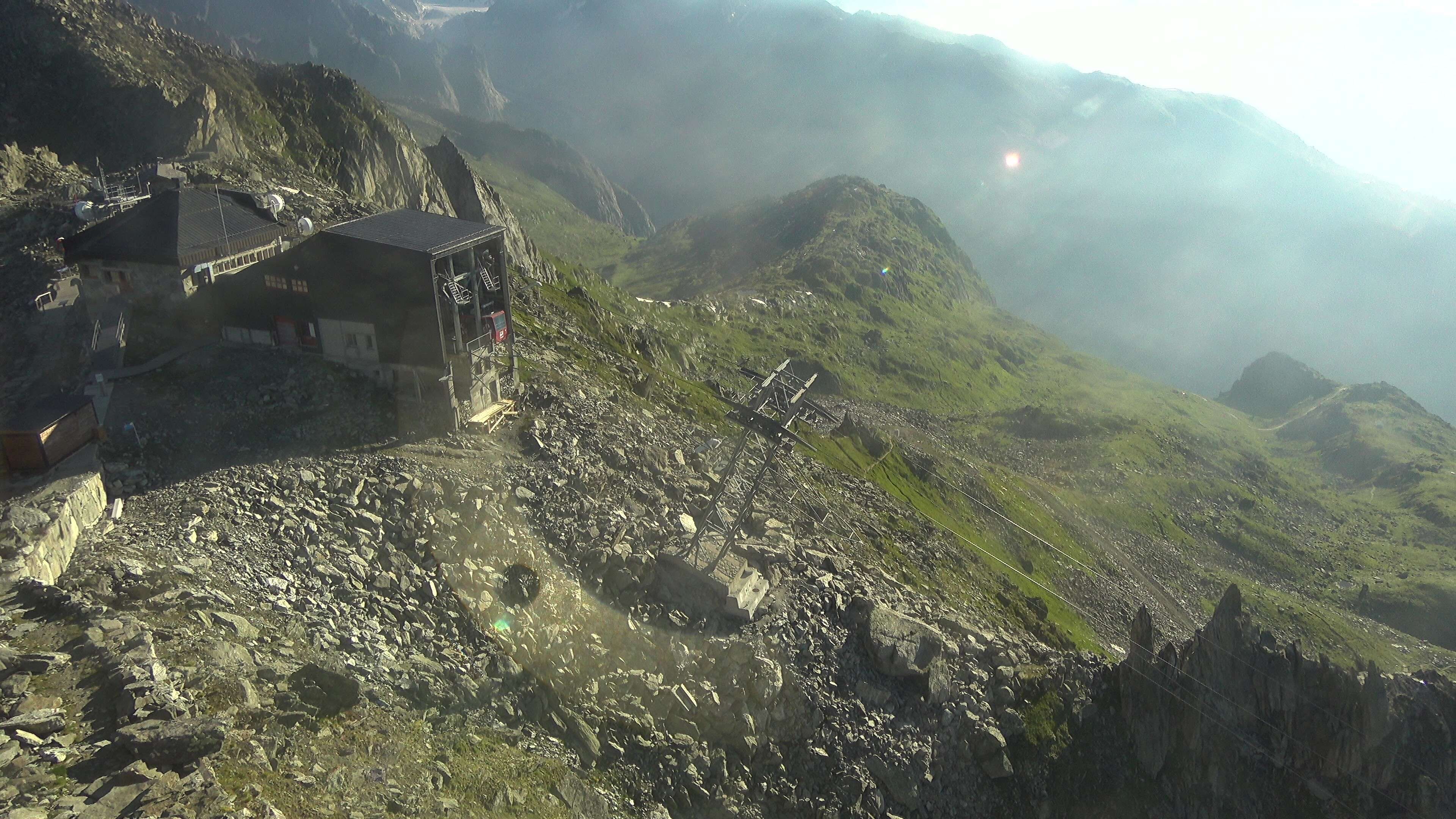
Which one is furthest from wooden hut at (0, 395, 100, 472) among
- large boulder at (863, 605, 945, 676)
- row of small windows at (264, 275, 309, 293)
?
large boulder at (863, 605, 945, 676)

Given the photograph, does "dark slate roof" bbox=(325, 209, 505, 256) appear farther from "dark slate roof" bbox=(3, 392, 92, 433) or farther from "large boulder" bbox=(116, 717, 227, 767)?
"large boulder" bbox=(116, 717, 227, 767)

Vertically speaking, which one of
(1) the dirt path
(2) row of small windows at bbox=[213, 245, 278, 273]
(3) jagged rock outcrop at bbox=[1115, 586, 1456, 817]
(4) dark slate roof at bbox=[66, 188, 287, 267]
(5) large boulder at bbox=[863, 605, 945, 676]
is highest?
(4) dark slate roof at bbox=[66, 188, 287, 267]

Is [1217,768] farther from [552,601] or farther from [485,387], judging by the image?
[485,387]

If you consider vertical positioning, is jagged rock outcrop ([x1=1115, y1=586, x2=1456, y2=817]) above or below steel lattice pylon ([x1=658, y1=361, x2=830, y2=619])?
below

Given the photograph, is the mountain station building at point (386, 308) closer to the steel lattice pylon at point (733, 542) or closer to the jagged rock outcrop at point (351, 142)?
the steel lattice pylon at point (733, 542)

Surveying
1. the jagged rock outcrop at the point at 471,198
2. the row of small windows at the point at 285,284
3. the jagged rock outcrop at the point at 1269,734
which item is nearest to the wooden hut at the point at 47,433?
the row of small windows at the point at 285,284

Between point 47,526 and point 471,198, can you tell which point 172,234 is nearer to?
point 47,526
